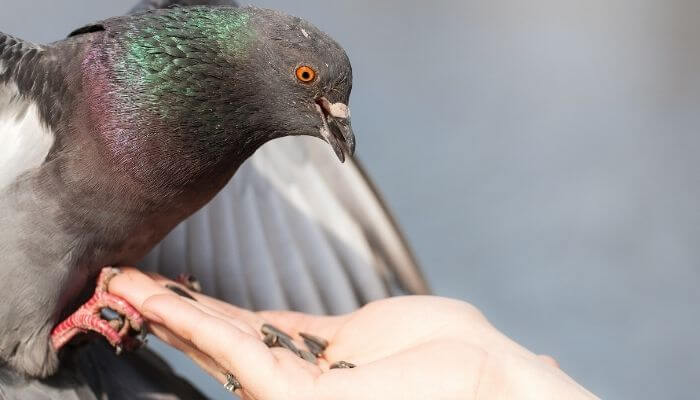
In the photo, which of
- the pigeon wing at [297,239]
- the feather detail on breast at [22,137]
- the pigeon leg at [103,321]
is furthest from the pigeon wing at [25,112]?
the pigeon wing at [297,239]

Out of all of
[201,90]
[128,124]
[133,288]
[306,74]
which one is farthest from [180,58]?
[133,288]

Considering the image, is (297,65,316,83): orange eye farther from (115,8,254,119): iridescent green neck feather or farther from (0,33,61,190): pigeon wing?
(0,33,61,190): pigeon wing

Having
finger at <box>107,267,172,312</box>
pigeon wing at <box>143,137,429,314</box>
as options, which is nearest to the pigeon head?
finger at <box>107,267,172,312</box>

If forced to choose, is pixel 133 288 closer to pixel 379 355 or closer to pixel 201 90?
pixel 201 90

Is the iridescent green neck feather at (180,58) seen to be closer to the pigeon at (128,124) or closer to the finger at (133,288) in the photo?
the pigeon at (128,124)

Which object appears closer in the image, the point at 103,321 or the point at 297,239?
the point at 103,321

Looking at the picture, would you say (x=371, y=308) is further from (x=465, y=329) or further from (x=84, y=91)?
(x=84, y=91)

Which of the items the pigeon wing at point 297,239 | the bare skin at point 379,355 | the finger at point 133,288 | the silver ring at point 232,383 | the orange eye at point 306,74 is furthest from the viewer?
the pigeon wing at point 297,239
